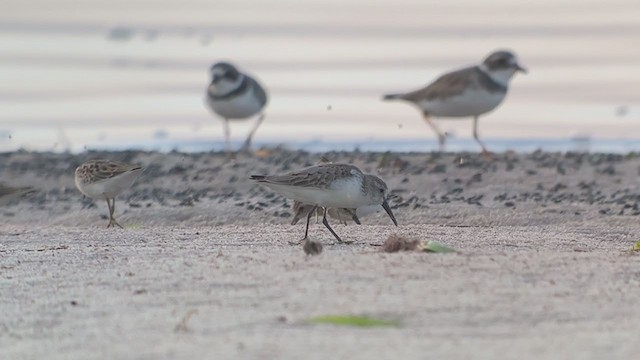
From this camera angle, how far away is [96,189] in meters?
12.7

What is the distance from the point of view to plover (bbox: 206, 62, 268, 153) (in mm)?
18781

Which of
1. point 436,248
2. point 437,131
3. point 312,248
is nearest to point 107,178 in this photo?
point 312,248

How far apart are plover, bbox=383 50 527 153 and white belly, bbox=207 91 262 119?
2.28 m

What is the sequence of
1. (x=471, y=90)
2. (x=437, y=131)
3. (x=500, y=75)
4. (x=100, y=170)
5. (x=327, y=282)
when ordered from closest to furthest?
(x=327, y=282) < (x=100, y=170) < (x=471, y=90) < (x=437, y=131) < (x=500, y=75)

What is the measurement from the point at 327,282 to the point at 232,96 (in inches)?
465

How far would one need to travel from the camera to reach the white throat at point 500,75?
17.4 meters

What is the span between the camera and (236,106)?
738 inches

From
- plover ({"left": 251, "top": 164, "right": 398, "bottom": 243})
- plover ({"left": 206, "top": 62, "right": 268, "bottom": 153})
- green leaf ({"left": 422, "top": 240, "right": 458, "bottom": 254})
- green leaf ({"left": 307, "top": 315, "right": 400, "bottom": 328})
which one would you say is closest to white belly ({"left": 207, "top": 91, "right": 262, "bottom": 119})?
plover ({"left": 206, "top": 62, "right": 268, "bottom": 153})

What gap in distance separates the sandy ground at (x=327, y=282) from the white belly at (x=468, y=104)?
4022 mm

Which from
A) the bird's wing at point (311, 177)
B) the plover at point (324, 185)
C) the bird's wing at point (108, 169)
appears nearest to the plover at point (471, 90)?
the bird's wing at point (108, 169)

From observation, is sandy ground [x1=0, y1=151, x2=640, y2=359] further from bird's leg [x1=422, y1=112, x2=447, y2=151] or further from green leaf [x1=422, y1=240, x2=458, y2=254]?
bird's leg [x1=422, y1=112, x2=447, y2=151]

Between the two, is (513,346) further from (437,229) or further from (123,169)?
(123,169)

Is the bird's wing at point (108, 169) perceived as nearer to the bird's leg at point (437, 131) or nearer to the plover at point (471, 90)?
the bird's leg at point (437, 131)

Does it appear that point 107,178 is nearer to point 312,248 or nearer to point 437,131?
point 312,248
